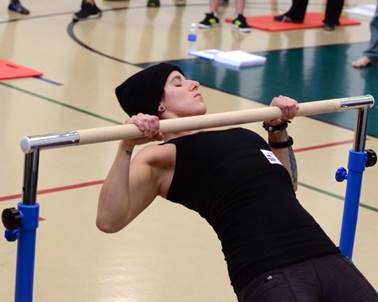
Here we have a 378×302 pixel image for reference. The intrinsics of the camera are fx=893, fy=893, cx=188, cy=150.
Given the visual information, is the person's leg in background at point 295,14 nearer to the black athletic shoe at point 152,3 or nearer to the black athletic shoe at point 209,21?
the black athletic shoe at point 209,21

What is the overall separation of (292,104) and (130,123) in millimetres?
575

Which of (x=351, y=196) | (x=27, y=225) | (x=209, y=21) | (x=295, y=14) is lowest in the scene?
(x=209, y=21)

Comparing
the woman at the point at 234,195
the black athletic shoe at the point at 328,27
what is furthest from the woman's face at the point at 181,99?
the black athletic shoe at the point at 328,27

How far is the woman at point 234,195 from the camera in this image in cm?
240

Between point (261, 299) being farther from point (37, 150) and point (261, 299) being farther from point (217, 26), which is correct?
point (217, 26)

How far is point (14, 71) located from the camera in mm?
6668

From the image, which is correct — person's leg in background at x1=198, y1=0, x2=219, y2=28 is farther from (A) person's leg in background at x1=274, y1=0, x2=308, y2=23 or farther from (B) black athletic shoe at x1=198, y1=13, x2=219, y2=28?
(A) person's leg in background at x1=274, y1=0, x2=308, y2=23

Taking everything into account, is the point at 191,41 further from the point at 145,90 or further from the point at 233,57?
the point at 145,90

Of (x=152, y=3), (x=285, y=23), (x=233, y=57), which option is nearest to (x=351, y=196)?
(x=233, y=57)

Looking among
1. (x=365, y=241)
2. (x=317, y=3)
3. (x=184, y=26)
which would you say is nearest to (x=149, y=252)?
(x=365, y=241)

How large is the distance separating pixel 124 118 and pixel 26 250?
3428 mm

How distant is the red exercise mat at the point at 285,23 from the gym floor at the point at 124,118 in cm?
15

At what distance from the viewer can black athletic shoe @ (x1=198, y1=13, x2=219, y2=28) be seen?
9.06 metres

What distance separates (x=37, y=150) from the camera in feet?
7.34
